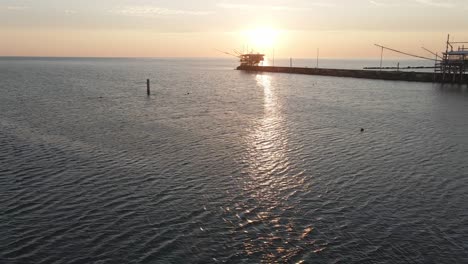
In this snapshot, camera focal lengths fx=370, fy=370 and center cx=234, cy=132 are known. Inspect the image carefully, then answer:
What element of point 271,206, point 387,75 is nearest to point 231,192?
point 271,206

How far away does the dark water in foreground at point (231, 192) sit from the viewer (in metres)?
14.7

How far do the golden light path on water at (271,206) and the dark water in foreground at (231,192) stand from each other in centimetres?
8

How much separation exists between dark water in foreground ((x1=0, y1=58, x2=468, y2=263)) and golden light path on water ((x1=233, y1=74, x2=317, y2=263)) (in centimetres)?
8

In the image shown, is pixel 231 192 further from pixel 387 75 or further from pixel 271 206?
pixel 387 75

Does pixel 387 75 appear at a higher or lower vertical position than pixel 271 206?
higher

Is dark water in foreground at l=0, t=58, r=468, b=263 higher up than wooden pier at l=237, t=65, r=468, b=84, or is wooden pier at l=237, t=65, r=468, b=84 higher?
wooden pier at l=237, t=65, r=468, b=84

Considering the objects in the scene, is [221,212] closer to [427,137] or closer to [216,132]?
[216,132]

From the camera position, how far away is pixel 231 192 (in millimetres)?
20734

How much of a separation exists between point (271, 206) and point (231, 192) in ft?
9.27

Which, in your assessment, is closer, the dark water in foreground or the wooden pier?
the dark water in foreground

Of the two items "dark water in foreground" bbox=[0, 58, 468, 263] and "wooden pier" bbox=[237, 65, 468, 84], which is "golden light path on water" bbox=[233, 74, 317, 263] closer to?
"dark water in foreground" bbox=[0, 58, 468, 263]

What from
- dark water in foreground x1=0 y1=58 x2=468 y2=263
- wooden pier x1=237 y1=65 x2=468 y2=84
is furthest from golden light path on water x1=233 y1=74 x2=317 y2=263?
wooden pier x1=237 y1=65 x2=468 y2=84

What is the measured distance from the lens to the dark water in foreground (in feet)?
48.2

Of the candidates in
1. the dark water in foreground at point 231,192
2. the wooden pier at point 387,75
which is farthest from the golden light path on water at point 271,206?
the wooden pier at point 387,75
